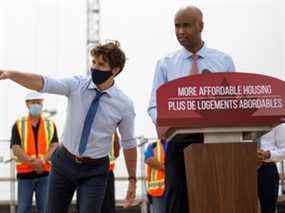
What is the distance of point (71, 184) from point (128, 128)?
0.64 meters

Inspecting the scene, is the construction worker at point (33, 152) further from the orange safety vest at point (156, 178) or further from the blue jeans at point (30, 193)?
the orange safety vest at point (156, 178)

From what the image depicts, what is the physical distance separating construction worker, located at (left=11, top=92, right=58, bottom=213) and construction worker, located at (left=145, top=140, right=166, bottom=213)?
1256 millimetres

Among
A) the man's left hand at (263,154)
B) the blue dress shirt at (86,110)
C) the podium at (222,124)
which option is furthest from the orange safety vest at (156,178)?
the podium at (222,124)

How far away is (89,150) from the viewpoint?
5.15 m

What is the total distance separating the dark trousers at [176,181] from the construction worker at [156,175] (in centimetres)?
403

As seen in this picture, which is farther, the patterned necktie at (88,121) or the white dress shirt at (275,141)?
the white dress shirt at (275,141)

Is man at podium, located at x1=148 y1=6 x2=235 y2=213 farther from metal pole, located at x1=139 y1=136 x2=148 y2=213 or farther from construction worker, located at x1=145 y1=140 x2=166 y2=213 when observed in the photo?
metal pole, located at x1=139 y1=136 x2=148 y2=213

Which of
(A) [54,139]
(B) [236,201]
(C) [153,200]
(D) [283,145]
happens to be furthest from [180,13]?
(A) [54,139]

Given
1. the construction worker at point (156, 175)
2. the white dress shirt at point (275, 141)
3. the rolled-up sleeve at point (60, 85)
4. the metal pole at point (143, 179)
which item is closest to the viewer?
the rolled-up sleeve at point (60, 85)

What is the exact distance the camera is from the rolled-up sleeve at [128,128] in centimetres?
543

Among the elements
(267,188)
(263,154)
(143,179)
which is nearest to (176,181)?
(263,154)

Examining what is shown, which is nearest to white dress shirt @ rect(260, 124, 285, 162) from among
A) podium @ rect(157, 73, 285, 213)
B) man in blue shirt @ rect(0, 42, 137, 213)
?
man in blue shirt @ rect(0, 42, 137, 213)

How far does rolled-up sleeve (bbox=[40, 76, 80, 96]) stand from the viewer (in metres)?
4.80

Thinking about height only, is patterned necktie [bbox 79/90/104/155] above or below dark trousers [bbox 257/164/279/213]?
above
